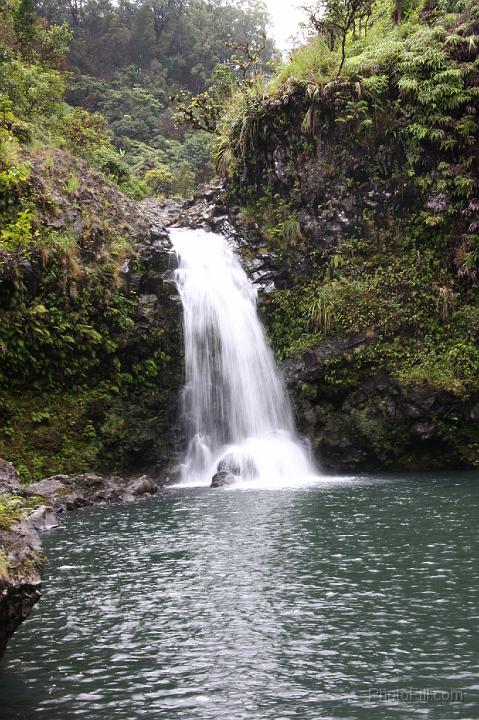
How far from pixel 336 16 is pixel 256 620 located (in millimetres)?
21578

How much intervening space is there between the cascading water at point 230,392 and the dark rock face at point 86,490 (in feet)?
8.28

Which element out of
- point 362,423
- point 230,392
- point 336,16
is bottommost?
point 362,423

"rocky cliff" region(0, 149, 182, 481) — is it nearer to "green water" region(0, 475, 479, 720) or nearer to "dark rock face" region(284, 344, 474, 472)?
"dark rock face" region(284, 344, 474, 472)

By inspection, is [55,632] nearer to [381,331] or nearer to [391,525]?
[391,525]

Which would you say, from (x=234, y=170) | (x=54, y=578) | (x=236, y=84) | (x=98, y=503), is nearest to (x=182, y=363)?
(x=98, y=503)

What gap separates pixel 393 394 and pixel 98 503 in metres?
8.59

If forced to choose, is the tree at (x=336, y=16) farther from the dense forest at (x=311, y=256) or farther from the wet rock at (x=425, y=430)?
the wet rock at (x=425, y=430)

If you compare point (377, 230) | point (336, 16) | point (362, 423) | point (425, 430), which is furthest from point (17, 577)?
point (336, 16)

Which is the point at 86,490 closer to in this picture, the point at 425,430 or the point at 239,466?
the point at 239,466

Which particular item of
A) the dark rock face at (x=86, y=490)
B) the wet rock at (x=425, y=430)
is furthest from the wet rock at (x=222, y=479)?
the wet rock at (x=425, y=430)

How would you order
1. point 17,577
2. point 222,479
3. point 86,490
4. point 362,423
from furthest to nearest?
point 362,423 < point 222,479 < point 86,490 < point 17,577

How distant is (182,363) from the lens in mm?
18703

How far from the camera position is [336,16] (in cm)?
2242

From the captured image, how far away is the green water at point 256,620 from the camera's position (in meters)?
4.95
